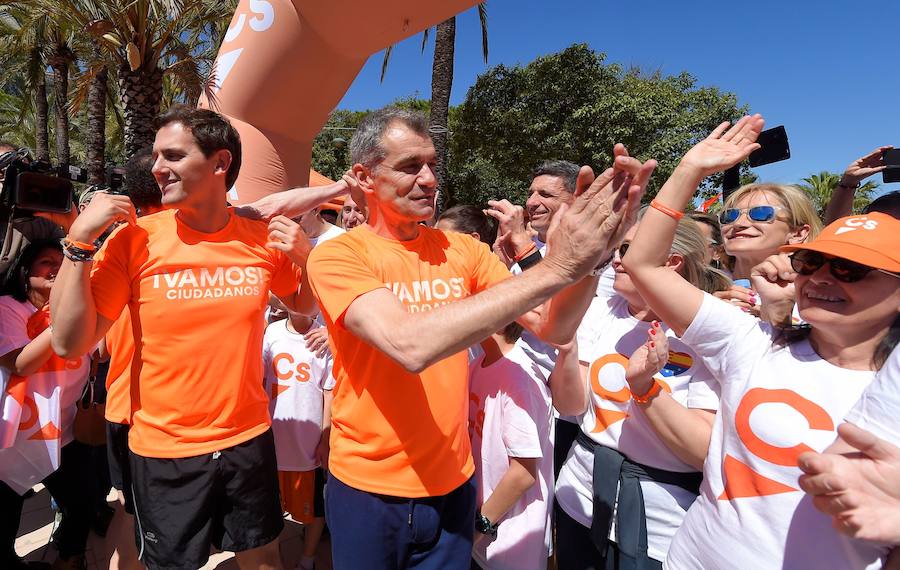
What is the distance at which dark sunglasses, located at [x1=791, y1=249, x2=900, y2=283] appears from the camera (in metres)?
1.27

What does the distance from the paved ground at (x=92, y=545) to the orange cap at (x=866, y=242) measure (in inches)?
119

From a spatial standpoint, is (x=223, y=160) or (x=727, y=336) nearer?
(x=727, y=336)

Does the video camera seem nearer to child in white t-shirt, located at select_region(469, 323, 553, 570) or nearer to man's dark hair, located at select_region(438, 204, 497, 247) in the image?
child in white t-shirt, located at select_region(469, 323, 553, 570)

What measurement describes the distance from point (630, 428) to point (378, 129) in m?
1.41

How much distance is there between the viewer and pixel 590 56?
1435cm

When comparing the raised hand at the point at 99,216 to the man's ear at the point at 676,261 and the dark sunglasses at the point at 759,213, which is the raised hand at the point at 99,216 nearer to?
the man's ear at the point at 676,261

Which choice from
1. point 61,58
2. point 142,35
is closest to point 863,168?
point 142,35

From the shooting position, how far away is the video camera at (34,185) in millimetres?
2180

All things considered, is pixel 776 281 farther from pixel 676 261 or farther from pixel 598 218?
pixel 598 218

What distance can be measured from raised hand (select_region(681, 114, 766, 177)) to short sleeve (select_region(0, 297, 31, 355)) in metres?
2.88

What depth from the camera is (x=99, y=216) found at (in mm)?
1763

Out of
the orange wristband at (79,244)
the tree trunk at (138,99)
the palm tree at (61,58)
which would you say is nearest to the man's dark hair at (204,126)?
the orange wristband at (79,244)

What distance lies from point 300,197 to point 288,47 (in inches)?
80.2

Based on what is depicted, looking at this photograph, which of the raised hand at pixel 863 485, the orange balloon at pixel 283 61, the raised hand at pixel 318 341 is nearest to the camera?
the raised hand at pixel 863 485
